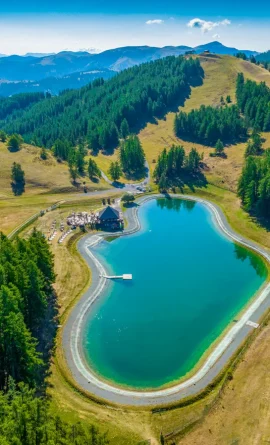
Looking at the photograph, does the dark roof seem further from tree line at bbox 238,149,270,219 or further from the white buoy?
tree line at bbox 238,149,270,219

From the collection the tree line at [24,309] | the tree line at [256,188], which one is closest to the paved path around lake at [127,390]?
the tree line at [24,309]

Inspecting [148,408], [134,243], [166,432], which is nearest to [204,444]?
[166,432]

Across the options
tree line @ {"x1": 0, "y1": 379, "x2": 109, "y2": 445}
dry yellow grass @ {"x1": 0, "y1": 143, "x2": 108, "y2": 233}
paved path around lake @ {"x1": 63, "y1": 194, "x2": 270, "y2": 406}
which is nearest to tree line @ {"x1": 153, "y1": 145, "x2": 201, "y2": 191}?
dry yellow grass @ {"x1": 0, "y1": 143, "x2": 108, "y2": 233}

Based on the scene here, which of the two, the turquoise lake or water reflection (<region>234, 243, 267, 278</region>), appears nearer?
the turquoise lake

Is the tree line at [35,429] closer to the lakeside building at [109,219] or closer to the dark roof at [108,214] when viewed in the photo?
the lakeside building at [109,219]

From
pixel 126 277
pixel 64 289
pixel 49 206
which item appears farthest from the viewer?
pixel 49 206

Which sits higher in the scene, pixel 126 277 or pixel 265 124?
pixel 265 124

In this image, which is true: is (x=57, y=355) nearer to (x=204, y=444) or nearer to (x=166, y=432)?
(x=166, y=432)
